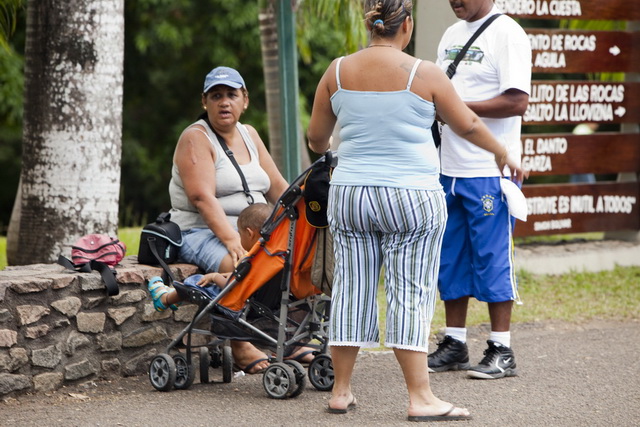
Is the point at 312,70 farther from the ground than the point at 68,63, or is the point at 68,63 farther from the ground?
the point at 312,70

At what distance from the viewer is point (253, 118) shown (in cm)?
1944

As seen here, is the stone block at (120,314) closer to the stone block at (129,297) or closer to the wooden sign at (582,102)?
the stone block at (129,297)

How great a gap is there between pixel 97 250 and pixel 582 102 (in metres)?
5.93

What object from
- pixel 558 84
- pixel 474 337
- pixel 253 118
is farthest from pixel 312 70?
pixel 474 337

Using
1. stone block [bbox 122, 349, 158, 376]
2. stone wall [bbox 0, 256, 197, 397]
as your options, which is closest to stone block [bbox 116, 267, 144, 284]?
stone wall [bbox 0, 256, 197, 397]

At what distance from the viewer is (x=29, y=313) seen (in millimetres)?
5172

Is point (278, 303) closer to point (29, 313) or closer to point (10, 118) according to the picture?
point (29, 313)

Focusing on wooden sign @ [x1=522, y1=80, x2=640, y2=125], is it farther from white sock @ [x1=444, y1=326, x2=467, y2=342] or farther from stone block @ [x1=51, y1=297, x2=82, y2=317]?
stone block @ [x1=51, y1=297, x2=82, y2=317]

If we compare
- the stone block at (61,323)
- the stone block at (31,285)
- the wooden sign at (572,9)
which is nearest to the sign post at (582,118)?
the wooden sign at (572,9)

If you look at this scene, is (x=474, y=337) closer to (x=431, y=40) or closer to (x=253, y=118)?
(x=431, y=40)

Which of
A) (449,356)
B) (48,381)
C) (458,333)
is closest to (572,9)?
(458,333)

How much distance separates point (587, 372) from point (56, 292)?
3.09 metres

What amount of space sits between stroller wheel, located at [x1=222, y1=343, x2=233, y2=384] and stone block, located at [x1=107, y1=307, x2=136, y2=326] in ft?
1.92

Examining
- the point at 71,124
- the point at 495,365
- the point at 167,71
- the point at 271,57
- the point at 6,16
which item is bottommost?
the point at 495,365
